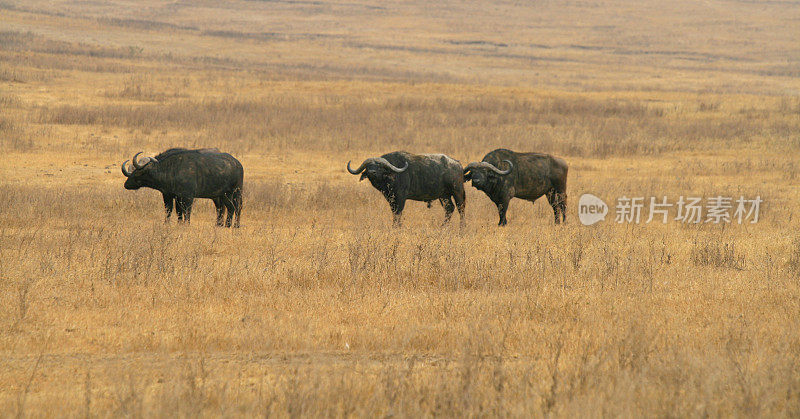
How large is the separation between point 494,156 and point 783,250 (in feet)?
18.7

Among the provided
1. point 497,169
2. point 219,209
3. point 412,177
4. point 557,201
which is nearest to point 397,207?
point 412,177

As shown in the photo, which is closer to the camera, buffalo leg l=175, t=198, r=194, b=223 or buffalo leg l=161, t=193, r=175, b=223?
buffalo leg l=175, t=198, r=194, b=223

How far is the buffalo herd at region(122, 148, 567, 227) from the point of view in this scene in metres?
14.0

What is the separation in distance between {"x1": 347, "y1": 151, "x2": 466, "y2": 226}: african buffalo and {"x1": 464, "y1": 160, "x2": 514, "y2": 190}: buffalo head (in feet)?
1.29

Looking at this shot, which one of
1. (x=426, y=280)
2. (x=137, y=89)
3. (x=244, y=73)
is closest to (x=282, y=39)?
(x=244, y=73)

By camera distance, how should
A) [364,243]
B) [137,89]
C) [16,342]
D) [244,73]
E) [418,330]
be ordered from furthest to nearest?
[244,73] < [137,89] < [364,243] < [418,330] < [16,342]

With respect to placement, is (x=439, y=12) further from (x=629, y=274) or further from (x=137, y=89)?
(x=629, y=274)

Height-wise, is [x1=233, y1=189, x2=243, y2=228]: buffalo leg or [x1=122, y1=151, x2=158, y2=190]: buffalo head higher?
[x1=122, y1=151, x2=158, y2=190]: buffalo head

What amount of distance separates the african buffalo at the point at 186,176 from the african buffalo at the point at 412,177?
234cm

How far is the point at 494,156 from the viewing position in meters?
15.4

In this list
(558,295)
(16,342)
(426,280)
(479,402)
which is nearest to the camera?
(479,402)
